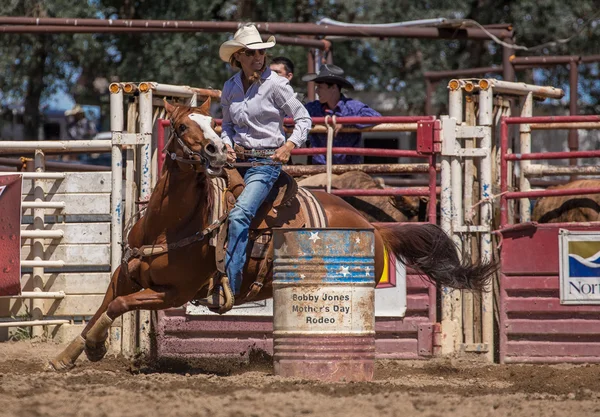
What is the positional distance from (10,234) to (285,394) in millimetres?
4012

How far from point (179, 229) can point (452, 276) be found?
7.06 ft

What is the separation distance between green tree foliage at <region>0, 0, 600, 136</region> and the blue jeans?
1195 centimetres

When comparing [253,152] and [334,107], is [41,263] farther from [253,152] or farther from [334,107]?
[334,107]

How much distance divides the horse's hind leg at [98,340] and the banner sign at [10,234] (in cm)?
179

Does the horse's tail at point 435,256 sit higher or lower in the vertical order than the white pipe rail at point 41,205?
lower

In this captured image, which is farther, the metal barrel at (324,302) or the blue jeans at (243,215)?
the blue jeans at (243,215)

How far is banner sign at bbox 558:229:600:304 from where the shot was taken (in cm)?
813

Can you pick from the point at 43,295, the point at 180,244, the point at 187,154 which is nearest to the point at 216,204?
the point at 180,244

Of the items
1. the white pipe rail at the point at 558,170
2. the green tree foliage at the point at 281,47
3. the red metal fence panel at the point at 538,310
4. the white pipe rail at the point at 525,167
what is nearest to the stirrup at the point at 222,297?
the red metal fence panel at the point at 538,310

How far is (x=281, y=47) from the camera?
1902 centimetres

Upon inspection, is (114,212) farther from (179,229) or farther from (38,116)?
(38,116)

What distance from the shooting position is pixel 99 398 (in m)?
5.00

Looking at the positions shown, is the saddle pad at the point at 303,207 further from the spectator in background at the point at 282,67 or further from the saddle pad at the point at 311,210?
the spectator in background at the point at 282,67

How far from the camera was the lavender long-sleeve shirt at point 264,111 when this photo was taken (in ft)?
22.3
